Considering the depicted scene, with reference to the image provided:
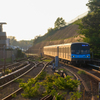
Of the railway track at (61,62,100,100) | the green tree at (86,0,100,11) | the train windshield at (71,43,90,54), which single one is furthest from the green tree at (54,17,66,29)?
the railway track at (61,62,100,100)

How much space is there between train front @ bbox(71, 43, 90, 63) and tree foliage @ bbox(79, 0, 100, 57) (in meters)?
4.64

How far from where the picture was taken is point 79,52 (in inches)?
938

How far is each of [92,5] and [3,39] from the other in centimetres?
2803

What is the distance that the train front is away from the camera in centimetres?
2366

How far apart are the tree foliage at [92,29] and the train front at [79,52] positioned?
464 centimetres

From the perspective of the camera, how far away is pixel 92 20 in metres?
30.3

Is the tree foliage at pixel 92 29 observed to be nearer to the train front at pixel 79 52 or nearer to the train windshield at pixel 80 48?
the train windshield at pixel 80 48

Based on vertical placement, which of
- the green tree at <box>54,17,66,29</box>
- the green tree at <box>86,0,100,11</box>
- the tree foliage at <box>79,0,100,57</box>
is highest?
the green tree at <box>54,17,66,29</box>

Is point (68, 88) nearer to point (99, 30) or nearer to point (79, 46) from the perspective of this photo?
point (79, 46)

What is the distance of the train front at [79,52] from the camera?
23656 millimetres

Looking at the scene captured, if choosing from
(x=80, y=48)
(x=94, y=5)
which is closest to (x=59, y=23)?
(x=94, y=5)

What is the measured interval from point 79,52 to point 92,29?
749 cm

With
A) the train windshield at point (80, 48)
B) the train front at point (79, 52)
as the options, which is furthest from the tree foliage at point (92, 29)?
the train front at point (79, 52)

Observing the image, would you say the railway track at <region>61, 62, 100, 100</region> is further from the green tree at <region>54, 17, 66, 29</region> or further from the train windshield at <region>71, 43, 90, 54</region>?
the green tree at <region>54, 17, 66, 29</region>
